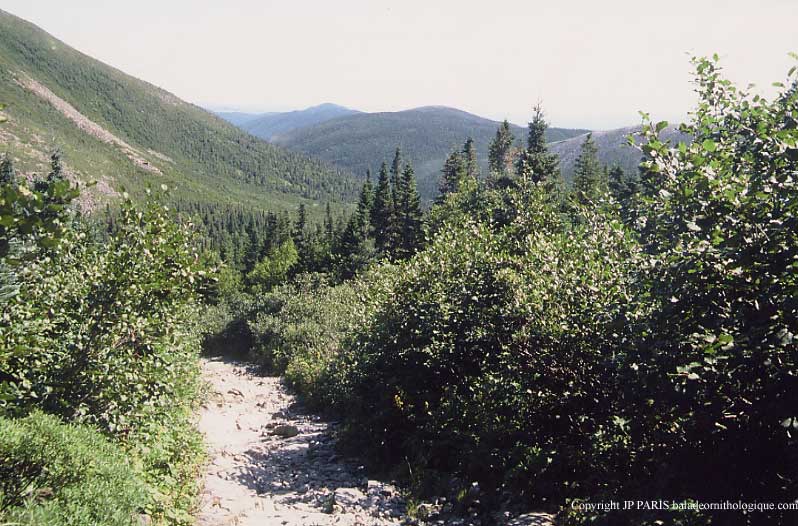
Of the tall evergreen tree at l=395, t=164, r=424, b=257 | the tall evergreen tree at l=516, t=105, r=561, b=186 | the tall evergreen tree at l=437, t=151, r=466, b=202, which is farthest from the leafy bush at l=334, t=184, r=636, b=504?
the tall evergreen tree at l=437, t=151, r=466, b=202

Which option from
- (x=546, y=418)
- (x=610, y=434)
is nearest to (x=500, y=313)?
(x=546, y=418)

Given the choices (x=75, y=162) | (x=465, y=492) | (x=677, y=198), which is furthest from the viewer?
(x=75, y=162)

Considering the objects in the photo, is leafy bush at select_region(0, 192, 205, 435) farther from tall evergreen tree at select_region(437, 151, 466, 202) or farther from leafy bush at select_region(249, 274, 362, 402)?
tall evergreen tree at select_region(437, 151, 466, 202)

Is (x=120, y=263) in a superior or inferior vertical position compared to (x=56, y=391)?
superior

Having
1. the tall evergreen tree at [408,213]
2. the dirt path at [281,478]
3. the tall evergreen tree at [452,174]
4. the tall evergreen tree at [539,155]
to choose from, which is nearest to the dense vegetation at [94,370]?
the dirt path at [281,478]

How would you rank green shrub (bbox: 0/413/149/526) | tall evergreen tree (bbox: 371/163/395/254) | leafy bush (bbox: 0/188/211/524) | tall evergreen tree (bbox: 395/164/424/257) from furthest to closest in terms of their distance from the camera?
tall evergreen tree (bbox: 371/163/395/254), tall evergreen tree (bbox: 395/164/424/257), leafy bush (bbox: 0/188/211/524), green shrub (bbox: 0/413/149/526)

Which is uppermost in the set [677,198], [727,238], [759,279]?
[677,198]

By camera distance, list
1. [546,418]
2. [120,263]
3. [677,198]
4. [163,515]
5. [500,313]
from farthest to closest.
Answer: [500,313], [546,418], [163,515], [120,263], [677,198]

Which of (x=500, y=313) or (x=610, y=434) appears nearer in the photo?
(x=610, y=434)

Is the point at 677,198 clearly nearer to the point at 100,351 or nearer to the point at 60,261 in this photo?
the point at 100,351

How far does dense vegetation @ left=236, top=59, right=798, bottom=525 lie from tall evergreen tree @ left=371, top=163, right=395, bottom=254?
124 ft

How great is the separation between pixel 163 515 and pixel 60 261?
4671 millimetres

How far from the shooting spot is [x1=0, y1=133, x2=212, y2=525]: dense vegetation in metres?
5.43

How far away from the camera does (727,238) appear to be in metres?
4.53
